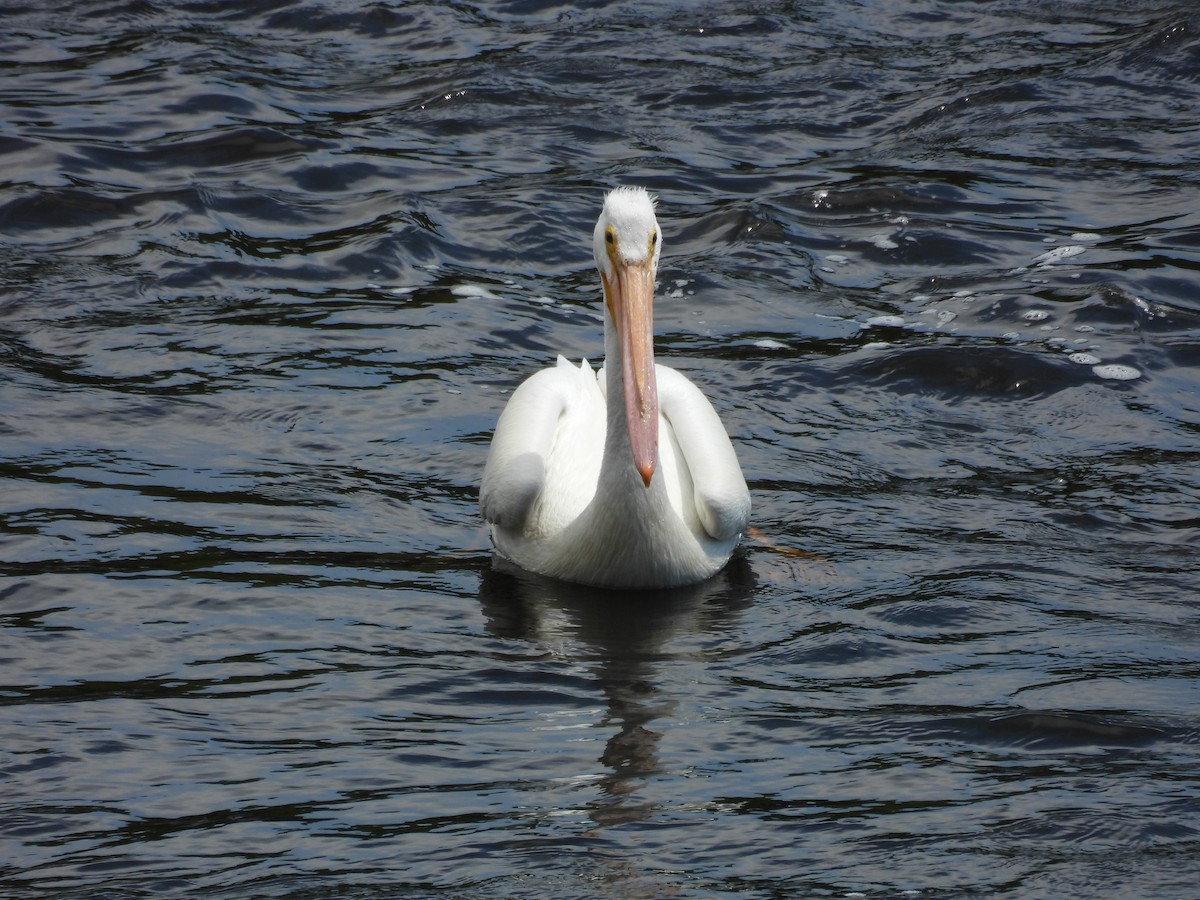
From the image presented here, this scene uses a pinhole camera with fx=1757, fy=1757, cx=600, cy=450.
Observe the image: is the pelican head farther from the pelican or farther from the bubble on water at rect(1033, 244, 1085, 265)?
the bubble on water at rect(1033, 244, 1085, 265)

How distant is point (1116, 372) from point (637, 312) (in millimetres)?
2639

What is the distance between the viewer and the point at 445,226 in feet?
27.2

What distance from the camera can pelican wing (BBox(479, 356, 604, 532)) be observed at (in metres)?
5.18

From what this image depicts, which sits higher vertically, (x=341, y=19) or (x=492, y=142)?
(x=341, y=19)

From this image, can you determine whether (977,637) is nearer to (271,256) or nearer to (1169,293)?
(1169,293)

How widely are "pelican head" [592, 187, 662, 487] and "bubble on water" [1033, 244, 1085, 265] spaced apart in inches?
138

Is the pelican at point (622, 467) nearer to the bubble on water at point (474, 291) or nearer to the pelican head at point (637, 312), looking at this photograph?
the pelican head at point (637, 312)

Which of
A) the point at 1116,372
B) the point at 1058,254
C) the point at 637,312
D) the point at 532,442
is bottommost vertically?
the point at 1116,372

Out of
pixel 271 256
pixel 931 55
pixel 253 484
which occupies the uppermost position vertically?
pixel 931 55

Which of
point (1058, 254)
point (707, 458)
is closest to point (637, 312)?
point (707, 458)

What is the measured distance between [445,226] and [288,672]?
13.9 feet

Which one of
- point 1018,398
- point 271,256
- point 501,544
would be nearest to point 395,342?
point 271,256

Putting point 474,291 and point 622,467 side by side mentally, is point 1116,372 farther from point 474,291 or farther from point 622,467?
point 474,291

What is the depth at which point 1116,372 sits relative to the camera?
6.64m
